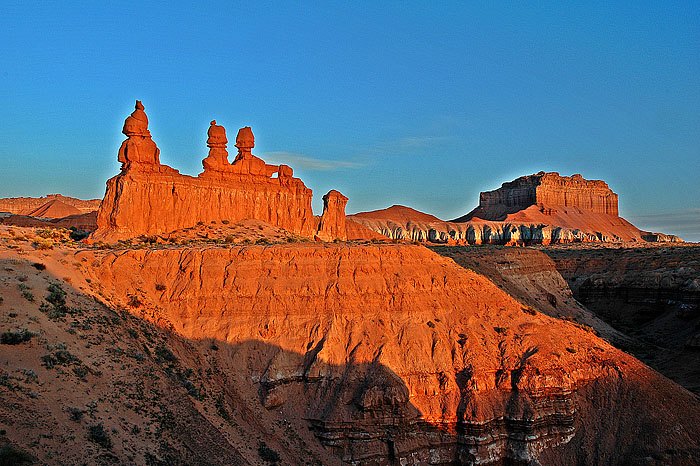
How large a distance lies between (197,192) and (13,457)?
115ft

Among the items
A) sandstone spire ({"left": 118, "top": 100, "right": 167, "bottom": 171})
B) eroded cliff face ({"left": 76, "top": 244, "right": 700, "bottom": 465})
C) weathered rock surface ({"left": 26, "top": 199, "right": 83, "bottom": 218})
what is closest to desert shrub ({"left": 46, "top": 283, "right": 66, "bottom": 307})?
eroded cliff face ({"left": 76, "top": 244, "right": 700, "bottom": 465})

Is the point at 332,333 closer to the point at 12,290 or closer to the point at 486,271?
the point at 12,290

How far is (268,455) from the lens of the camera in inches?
842

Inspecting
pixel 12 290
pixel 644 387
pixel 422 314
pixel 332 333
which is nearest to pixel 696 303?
pixel 644 387

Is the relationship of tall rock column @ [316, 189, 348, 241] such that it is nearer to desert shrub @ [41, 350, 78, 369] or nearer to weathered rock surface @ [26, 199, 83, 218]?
desert shrub @ [41, 350, 78, 369]

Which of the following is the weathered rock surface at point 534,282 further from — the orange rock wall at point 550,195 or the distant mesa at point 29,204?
the orange rock wall at point 550,195

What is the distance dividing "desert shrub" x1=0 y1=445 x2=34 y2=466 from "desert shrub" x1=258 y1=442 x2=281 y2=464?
9.90 metres

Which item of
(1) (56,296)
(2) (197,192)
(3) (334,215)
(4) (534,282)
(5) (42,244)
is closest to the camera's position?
(1) (56,296)

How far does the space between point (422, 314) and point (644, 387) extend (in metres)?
11.1

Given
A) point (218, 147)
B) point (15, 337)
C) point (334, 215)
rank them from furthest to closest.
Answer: point (334, 215)
point (218, 147)
point (15, 337)

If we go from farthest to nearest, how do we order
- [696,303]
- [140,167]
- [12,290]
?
[696,303]
[140,167]
[12,290]

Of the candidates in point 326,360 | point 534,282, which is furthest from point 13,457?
point 534,282

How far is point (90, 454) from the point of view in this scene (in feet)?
47.4

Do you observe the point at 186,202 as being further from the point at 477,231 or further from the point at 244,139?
the point at 477,231
